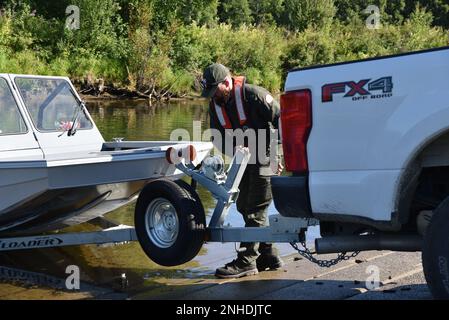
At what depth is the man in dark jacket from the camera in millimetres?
6066

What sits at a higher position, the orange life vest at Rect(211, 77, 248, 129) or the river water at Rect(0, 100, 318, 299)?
the orange life vest at Rect(211, 77, 248, 129)

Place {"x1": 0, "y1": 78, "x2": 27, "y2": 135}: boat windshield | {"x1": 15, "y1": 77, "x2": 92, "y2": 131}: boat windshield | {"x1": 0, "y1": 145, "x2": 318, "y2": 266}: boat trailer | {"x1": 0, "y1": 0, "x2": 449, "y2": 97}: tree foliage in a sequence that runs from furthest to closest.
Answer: {"x1": 0, "y1": 0, "x2": 449, "y2": 97}: tree foliage
{"x1": 15, "y1": 77, "x2": 92, "y2": 131}: boat windshield
{"x1": 0, "y1": 78, "x2": 27, "y2": 135}: boat windshield
{"x1": 0, "y1": 145, "x2": 318, "y2": 266}: boat trailer

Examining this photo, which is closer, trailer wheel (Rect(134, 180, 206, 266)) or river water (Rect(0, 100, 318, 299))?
trailer wheel (Rect(134, 180, 206, 266))

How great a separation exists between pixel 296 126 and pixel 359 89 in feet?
1.55

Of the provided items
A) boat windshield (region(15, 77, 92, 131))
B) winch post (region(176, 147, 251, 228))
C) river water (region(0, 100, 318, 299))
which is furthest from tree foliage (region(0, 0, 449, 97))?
winch post (region(176, 147, 251, 228))

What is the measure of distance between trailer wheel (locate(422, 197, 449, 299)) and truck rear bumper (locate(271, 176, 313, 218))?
760 mm

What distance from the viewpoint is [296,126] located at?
13.6 ft

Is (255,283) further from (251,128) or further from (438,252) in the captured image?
(438,252)

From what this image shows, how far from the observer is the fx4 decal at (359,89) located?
3809 mm

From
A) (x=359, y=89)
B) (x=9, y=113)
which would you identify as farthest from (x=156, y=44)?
(x=359, y=89)

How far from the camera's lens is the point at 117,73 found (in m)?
31.6

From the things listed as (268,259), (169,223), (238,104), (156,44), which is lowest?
(268,259)

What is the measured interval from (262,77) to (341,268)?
103 ft

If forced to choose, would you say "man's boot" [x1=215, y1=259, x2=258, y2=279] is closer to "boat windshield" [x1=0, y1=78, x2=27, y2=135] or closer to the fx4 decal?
the fx4 decal
